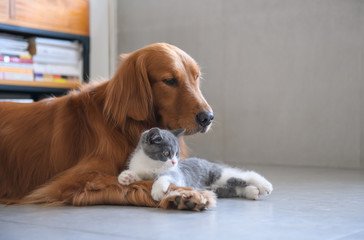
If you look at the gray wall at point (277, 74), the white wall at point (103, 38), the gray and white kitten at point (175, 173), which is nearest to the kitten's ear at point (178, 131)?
the gray and white kitten at point (175, 173)

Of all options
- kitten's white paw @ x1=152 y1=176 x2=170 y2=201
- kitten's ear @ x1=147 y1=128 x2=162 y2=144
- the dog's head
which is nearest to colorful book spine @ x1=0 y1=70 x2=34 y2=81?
the dog's head

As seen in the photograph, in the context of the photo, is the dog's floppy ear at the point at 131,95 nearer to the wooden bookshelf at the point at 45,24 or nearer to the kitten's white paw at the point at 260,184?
the kitten's white paw at the point at 260,184

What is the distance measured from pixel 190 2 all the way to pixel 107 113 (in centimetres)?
255

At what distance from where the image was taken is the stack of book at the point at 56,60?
14.8 feet

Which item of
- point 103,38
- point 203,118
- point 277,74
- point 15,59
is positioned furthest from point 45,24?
point 203,118

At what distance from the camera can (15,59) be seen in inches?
172

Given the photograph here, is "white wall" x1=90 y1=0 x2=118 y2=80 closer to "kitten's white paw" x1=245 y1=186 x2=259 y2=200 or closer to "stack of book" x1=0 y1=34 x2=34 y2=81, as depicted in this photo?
"stack of book" x1=0 y1=34 x2=34 y2=81

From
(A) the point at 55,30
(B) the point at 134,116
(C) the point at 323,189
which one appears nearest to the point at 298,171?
(C) the point at 323,189

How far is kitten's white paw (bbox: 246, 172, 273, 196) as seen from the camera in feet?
7.17

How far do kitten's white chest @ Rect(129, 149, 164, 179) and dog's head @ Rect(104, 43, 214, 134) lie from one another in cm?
24

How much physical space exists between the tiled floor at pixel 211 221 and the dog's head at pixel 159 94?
0.38m

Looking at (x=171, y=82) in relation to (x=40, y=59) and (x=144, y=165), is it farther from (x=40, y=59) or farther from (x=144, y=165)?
(x=40, y=59)

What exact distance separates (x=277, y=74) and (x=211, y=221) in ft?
8.26

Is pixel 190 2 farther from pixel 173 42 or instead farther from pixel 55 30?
pixel 55 30
